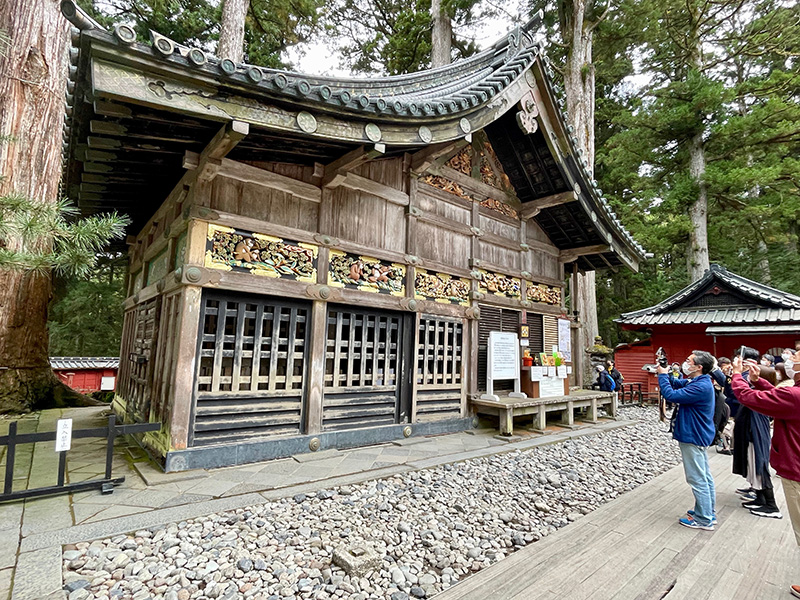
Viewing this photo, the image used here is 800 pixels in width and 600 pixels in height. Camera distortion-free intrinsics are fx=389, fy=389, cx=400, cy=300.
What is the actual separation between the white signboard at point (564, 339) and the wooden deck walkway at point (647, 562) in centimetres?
530

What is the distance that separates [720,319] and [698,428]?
36.1ft

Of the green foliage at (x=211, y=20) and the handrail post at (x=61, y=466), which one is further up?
the green foliage at (x=211, y=20)

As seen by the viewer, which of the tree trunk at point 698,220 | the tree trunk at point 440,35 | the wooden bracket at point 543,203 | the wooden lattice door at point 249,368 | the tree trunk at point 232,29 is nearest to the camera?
the wooden lattice door at point 249,368

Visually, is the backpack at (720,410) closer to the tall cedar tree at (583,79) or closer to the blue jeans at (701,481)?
the blue jeans at (701,481)

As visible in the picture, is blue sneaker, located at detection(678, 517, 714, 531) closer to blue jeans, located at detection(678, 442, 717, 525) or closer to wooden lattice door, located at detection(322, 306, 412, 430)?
blue jeans, located at detection(678, 442, 717, 525)

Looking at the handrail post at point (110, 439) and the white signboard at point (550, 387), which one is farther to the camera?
the white signboard at point (550, 387)

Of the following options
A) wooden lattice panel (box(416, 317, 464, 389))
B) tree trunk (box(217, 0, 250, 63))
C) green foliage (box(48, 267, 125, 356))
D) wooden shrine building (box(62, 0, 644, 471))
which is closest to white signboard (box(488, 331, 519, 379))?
wooden shrine building (box(62, 0, 644, 471))

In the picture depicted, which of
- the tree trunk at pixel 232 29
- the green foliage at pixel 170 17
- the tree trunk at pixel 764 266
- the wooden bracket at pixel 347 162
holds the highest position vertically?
the green foliage at pixel 170 17

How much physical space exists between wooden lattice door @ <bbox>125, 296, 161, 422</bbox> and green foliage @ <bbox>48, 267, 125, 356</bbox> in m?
10.8

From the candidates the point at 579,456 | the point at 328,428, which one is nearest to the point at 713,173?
the point at 579,456

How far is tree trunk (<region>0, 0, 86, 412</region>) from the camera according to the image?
7488 millimetres

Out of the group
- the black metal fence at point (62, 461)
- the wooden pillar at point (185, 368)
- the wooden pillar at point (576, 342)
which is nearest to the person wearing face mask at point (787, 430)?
the black metal fence at point (62, 461)

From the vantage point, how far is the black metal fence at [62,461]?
333 centimetres

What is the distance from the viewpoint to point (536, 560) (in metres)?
2.99
